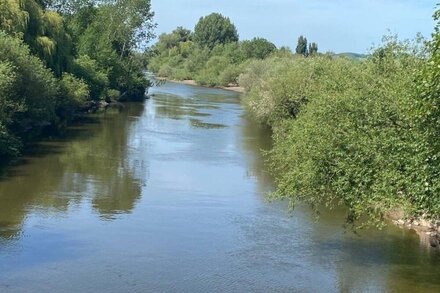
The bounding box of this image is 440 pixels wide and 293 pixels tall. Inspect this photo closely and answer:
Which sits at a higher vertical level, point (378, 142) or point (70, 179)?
point (378, 142)

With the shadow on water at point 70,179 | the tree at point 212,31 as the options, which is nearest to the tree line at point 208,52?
the tree at point 212,31

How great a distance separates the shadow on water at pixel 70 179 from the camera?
80.7 feet

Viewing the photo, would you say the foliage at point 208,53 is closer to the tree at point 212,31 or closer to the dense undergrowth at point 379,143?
the tree at point 212,31

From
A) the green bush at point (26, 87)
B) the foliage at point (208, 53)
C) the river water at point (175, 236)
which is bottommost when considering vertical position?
the river water at point (175, 236)

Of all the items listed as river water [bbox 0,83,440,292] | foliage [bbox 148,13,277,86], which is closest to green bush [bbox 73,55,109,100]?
river water [bbox 0,83,440,292]

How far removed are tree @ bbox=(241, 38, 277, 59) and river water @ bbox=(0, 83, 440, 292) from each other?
277ft

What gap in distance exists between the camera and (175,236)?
2159 centimetres

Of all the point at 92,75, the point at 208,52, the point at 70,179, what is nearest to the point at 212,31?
the point at 208,52

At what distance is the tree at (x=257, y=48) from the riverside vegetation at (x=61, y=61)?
4170cm

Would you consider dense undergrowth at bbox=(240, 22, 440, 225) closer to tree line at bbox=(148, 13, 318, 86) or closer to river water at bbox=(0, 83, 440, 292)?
river water at bbox=(0, 83, 440, 292)

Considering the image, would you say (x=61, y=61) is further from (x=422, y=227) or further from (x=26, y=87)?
(x=422, y=227)

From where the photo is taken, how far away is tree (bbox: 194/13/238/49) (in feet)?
473

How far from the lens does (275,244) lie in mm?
20812

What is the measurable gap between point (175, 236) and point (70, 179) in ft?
34.0
